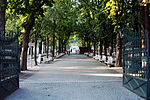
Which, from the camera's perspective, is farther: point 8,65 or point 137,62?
point 137,62

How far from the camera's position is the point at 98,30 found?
30781 millimetres

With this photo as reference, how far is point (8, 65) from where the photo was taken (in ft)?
26.4

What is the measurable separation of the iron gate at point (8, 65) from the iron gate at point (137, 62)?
4605mm

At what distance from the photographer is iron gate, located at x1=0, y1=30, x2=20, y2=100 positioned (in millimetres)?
7285

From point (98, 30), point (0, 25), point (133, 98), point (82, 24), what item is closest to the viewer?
point (133, 98)

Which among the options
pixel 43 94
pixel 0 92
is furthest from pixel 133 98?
pixel 0 92

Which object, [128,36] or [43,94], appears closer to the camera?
[43,94]

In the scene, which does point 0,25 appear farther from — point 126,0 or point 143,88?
point 126,0

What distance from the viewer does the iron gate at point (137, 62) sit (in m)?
7.22

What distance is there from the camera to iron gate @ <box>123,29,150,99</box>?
23.7 ft

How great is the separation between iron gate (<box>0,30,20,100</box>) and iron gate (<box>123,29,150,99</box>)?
181 inches

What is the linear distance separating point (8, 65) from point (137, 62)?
476cm

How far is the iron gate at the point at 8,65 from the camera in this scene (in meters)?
7.29

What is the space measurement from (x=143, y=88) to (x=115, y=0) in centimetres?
711
